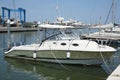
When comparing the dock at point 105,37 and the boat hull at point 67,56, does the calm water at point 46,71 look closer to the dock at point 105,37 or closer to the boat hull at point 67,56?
the boat hull at point 67,56

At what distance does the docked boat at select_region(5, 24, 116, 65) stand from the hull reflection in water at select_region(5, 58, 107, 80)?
54cm

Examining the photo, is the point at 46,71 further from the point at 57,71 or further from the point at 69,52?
the point at 69,52

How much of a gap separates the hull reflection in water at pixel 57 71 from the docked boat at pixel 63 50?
0.54 metres

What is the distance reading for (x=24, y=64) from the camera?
A: 19125mm

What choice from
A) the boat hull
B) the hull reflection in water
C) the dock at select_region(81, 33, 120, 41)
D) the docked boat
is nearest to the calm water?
the hull reflection in water

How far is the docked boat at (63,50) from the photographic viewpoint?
1748 cm

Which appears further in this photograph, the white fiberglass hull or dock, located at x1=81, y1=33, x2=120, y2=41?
dock, located at x1=81, y1=33, x2=120, y2=41

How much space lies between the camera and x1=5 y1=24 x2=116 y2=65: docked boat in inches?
688

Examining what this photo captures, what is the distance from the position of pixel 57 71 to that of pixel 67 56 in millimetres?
1835

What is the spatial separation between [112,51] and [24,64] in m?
6.85

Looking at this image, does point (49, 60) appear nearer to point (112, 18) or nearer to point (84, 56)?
point (84, 56)

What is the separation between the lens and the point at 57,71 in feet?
54.8

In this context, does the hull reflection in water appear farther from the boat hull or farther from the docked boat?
the docked boat

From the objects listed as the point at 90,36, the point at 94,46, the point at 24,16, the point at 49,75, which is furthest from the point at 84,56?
the point at 24,16
